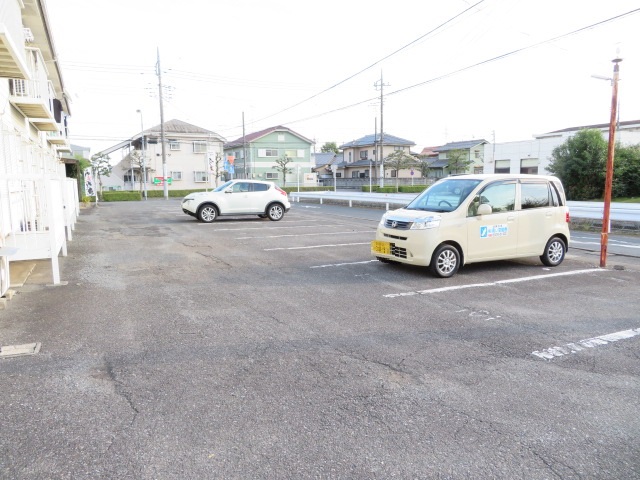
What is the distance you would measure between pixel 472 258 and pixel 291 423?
532cm

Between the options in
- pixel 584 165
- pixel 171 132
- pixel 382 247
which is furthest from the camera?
pixel 171 132

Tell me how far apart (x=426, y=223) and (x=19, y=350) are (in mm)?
5406

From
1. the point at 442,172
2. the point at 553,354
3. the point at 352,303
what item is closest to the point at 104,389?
the point at 352,303

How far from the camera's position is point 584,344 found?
14.4ft

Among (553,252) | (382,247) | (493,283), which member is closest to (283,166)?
(553,252)

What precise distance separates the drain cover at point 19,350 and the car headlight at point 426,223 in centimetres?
515

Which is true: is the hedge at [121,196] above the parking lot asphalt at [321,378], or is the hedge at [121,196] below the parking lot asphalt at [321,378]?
above

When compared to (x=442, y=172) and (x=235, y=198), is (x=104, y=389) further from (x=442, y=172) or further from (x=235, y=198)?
(x=442, y=172)

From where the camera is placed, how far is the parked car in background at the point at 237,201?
15945mm

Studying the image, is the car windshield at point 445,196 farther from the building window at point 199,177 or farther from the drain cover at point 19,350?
the building window at point 199,177

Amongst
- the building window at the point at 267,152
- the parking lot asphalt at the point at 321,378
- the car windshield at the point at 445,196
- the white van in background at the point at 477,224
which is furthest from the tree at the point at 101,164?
the white van in background at the point at 477,224

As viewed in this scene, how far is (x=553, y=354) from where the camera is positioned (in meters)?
4.14

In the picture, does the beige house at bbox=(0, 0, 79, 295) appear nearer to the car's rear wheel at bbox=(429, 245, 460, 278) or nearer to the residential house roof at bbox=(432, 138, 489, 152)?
the car's rear wheel at bbox=(429, 245, 460, 278)

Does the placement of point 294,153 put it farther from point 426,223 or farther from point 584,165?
point 426,223
